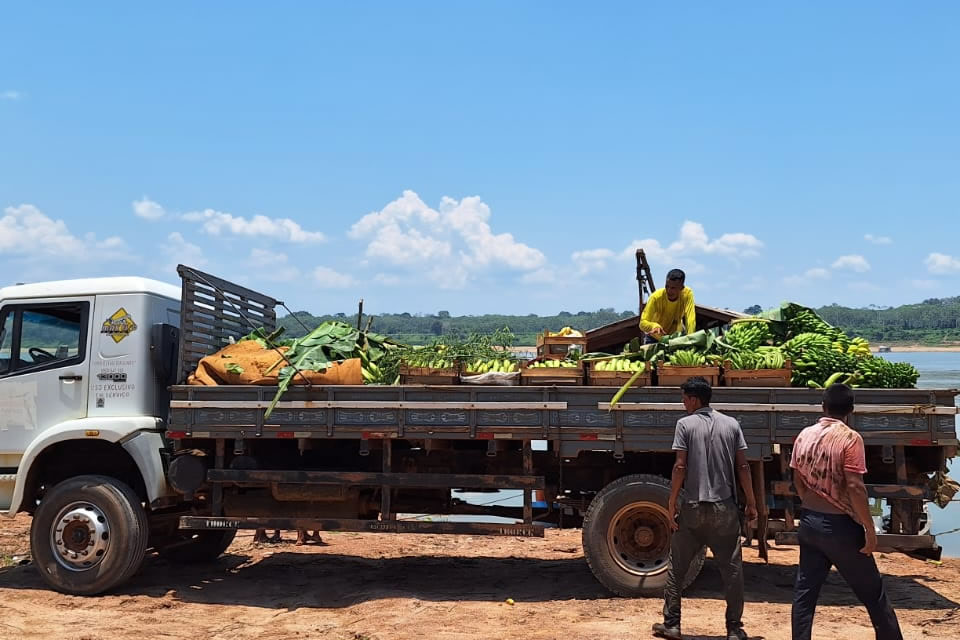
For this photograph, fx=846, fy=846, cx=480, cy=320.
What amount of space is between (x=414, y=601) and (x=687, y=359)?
10.1ft

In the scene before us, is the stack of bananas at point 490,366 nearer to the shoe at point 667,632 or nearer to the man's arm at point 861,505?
the shoe at point 667,632

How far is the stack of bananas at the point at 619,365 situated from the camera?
7.12 meters

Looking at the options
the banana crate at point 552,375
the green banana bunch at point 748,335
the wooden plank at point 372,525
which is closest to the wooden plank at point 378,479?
the wooden plank at point 372,525

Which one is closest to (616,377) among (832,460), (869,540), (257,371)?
(832,460)

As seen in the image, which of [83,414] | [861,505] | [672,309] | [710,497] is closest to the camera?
[861,505]

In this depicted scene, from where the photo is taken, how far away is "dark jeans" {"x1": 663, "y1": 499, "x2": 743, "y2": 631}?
5.66 metres

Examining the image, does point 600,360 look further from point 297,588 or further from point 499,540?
point 499,540

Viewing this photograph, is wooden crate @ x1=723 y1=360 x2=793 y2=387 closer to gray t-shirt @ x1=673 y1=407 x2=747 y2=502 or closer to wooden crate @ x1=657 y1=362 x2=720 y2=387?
wooden crate @ x1=657 y1=362 x2=720 y2=387

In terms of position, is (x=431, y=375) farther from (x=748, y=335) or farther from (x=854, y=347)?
(x=854, y=347)

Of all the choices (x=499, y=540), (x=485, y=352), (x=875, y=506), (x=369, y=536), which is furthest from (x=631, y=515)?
(x=369, y=536)

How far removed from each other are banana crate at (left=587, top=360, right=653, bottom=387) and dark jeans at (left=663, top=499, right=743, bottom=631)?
1496 millimetres

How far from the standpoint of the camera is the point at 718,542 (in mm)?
5684

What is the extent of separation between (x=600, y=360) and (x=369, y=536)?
192 inches

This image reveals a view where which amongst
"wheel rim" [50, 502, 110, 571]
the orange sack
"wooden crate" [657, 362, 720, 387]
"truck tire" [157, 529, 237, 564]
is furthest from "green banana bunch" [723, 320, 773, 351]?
"wheel rim" [50, 502, 110, 571]
